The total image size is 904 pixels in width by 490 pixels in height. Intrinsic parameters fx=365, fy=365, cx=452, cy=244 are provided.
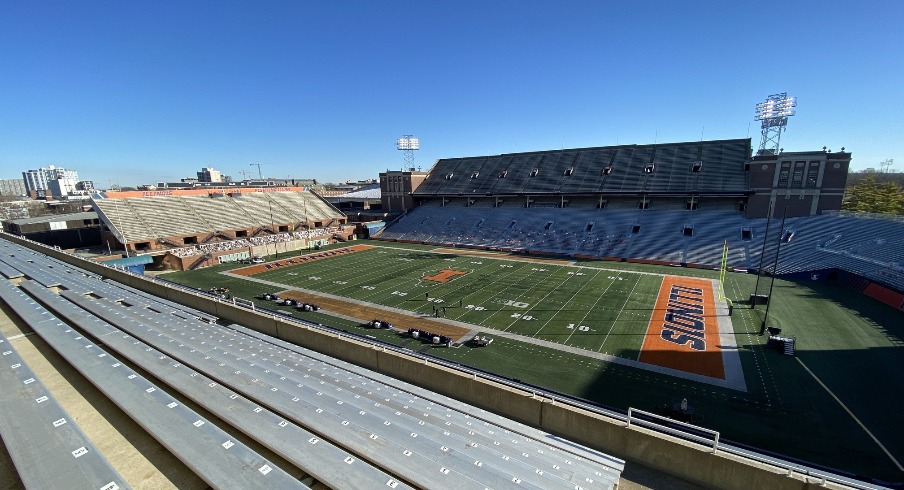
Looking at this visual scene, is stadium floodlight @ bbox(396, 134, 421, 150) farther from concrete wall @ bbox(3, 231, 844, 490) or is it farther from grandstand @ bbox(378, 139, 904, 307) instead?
concrete wall @ bbox(3, 231, 844, 490)

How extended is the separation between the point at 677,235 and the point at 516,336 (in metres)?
33.9

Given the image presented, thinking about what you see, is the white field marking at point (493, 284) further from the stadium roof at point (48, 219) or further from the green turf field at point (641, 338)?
the stadium roof at point (48, 219)

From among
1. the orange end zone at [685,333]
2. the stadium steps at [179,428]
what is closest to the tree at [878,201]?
the orange end zone at [685,333]


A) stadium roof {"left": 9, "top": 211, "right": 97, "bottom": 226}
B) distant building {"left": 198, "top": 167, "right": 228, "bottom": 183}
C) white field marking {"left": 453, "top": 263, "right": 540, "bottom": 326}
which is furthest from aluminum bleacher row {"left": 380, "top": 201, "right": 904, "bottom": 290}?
distant building {"left": 198, "top": 167, "right": 228, "bottom": 183}

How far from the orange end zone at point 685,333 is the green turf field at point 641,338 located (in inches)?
38.1

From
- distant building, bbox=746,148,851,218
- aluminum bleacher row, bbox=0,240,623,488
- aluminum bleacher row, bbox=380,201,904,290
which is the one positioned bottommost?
aluminum bleacher row, bbox=380,201,904,290

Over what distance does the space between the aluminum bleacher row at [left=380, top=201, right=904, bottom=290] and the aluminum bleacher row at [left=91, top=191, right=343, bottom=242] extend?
16.5 meters

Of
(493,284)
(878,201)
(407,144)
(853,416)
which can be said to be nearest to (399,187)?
(407,144)

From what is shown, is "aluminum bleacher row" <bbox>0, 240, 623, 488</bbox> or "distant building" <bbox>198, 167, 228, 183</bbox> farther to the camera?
"distant building" <bbox>198, 167, 228, 183</bbox>

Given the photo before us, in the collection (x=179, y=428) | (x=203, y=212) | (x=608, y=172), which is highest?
(x=608, y=172)

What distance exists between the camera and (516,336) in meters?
22.7

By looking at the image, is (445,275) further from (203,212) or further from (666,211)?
(203,212)

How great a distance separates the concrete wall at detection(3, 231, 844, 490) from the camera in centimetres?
666

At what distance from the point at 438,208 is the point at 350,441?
211 feet
